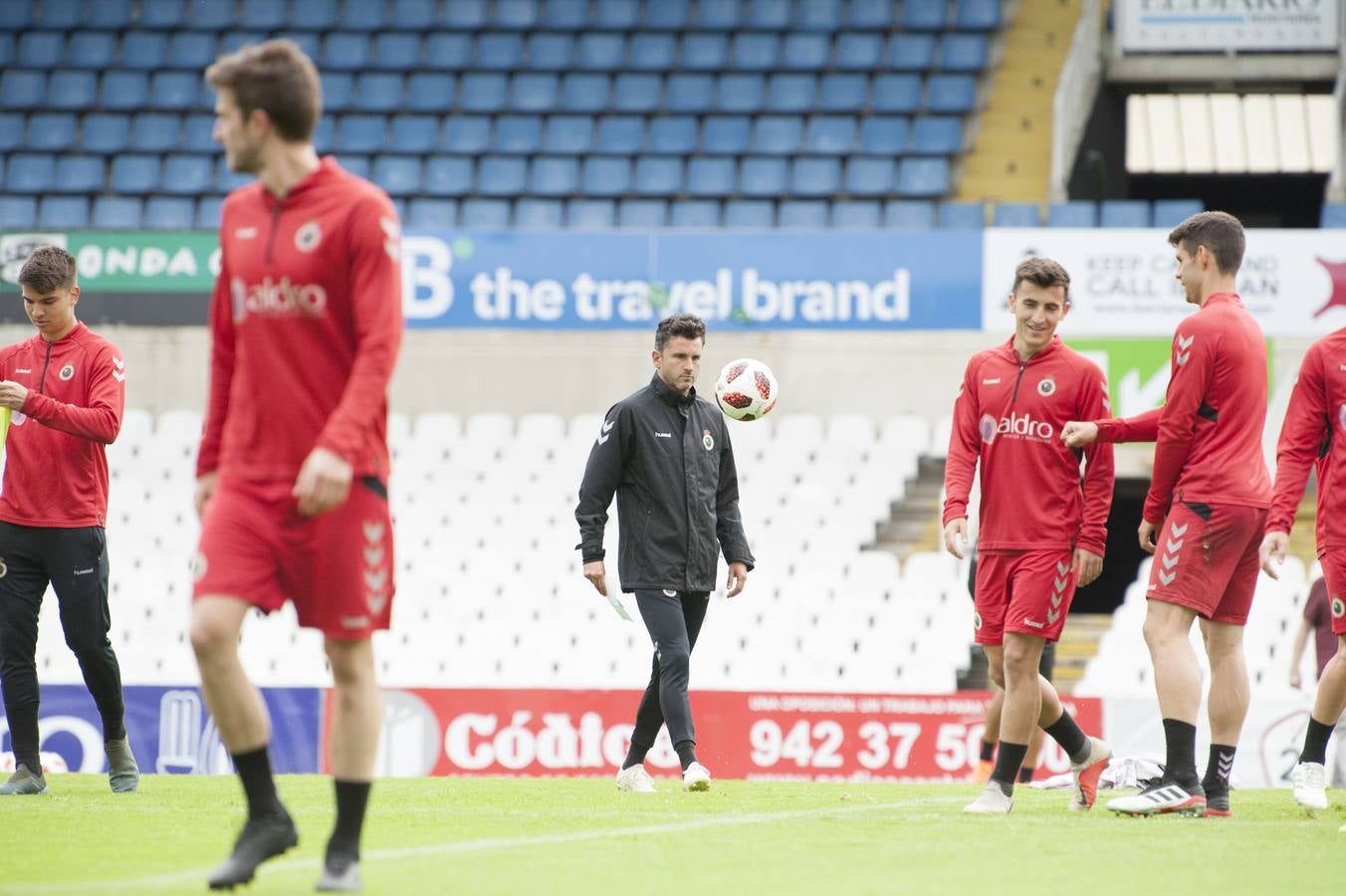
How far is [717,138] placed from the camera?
19.8 metres

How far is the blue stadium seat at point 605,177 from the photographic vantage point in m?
19.1

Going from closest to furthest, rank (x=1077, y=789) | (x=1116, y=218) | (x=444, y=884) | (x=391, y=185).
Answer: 1. (x=444, y=884)
2. (x=1077, y=789)
3. (x=1116, y=218)
4. (x=391, y=185)

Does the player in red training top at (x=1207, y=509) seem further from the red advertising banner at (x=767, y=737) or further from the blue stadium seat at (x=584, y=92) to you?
the blue stadium seat at (x=584, y=92)

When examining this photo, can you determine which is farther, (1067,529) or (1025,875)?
(1067,529)

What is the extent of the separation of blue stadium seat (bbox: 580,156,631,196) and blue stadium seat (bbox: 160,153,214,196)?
13.9ft

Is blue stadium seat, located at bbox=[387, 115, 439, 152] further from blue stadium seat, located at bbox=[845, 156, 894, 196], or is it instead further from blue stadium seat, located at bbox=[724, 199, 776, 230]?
blue stadium seat, located at bbox=[845, 156, 894, 196]

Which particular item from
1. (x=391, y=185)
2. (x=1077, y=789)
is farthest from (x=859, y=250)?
(x=1077, y=789)

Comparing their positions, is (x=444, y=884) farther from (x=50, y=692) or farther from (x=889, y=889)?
(x=50, y=692)

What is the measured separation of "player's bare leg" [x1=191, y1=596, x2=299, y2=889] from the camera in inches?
163

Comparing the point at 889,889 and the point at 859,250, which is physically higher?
the point at 859,250

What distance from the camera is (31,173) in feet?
65.1

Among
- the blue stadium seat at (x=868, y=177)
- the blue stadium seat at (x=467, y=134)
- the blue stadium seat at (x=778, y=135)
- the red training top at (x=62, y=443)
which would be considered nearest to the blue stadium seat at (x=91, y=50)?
the blue stadium seat at (x=467, y=134)

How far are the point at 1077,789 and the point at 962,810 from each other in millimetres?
504

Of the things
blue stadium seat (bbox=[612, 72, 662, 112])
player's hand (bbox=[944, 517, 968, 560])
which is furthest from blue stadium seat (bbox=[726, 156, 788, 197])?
player's hand (bbox=[944, 517, 968, 560])
